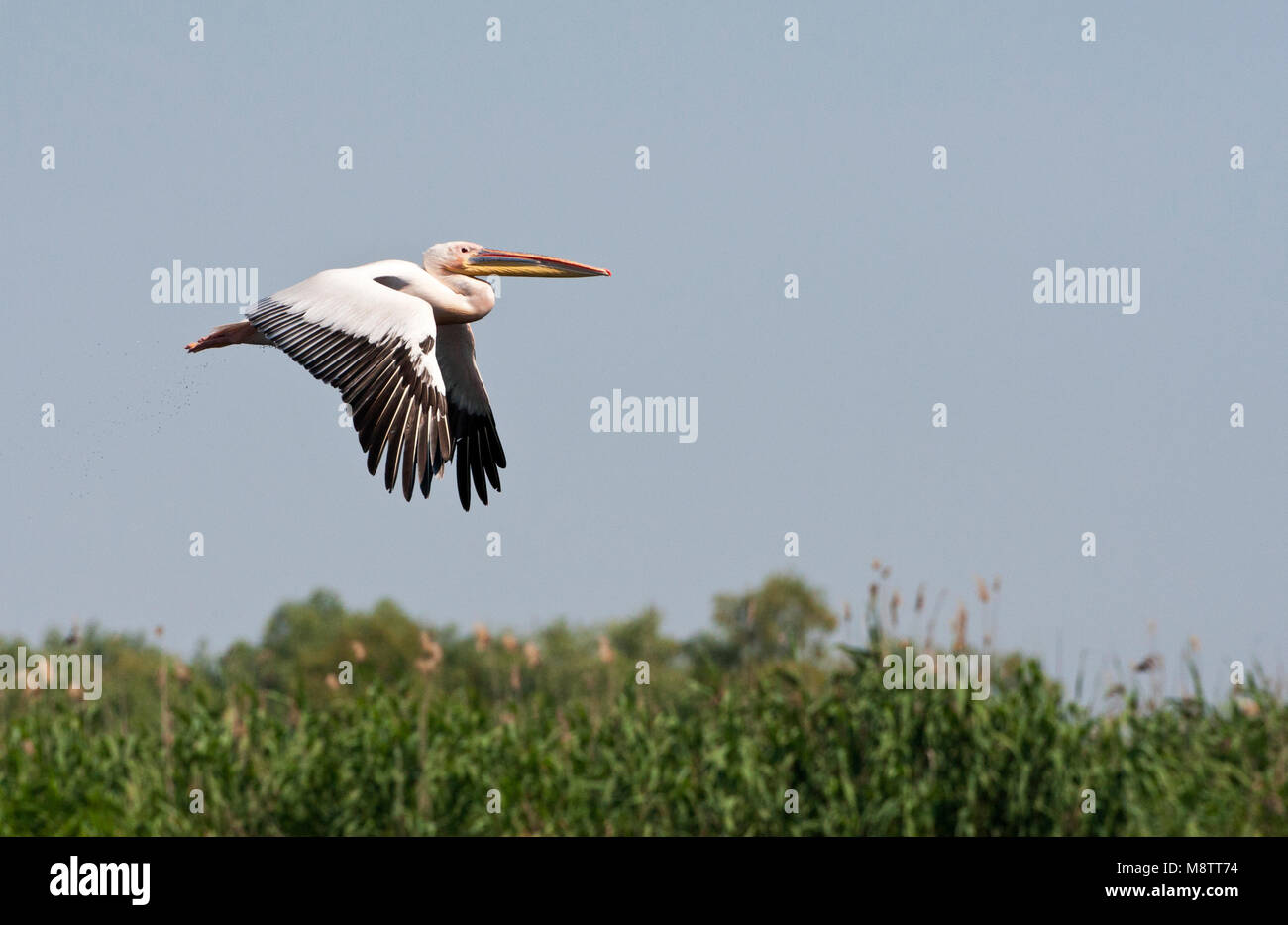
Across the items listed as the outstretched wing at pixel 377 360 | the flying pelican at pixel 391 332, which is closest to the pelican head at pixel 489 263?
the flying pelican at pixel 391 332

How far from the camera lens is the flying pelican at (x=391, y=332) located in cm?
888

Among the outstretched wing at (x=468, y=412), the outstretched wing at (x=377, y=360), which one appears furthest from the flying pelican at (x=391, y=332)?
the outstretched wing at (x=468, y=412)

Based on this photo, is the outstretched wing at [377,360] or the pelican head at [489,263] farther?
the pelican head at [489,263]

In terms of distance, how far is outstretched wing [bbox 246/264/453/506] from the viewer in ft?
29.0

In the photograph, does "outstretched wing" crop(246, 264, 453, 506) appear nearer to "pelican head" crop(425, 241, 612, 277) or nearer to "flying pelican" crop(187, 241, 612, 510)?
"flying pelican" crop(187, 241, 612, 510)

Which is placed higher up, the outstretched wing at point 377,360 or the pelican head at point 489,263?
the pelican head at point 489,263

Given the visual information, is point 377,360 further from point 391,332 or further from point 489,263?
point 489,263

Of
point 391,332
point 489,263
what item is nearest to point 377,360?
point 391,332

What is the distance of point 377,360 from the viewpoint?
904 cm

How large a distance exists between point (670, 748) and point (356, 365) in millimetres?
5824

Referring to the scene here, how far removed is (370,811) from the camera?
44.8 feet

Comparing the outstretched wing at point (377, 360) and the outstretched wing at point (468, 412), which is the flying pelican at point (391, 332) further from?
the outstretched wing at point (468, 412)
